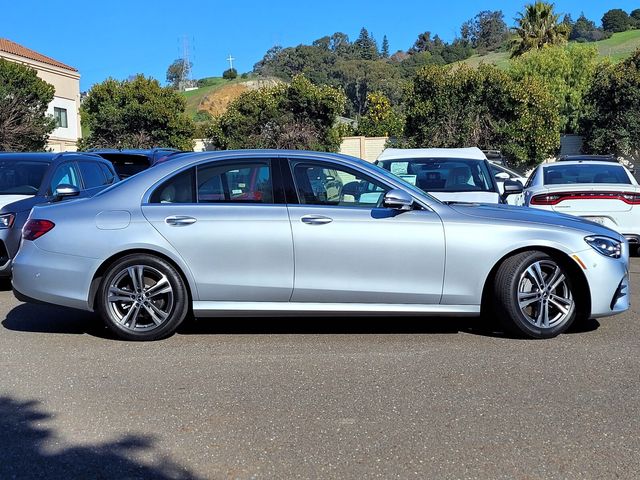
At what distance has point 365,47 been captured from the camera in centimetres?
15712

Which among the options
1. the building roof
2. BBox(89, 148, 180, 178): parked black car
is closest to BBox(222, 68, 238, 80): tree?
the building roof

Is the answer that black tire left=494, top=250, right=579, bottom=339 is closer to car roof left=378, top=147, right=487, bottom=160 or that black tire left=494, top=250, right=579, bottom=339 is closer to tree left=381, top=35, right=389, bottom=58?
car roof left=378, top=147, right=487, bottom=160

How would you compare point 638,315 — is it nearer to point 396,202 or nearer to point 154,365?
point 396,202

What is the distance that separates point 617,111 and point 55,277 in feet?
117

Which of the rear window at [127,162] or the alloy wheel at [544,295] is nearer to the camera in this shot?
the alloy wheel at [544,295]

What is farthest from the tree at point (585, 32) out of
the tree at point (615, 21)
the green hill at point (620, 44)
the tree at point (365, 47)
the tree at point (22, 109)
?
the tree at point (22, 109)

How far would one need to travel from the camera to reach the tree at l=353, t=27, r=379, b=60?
153 meters

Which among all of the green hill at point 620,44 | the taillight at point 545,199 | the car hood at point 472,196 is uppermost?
the green hill at point 620,44

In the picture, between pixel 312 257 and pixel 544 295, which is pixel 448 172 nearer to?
pixel 544 295

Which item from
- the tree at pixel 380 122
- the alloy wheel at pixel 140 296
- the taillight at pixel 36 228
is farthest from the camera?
the tree at pixel 380 122

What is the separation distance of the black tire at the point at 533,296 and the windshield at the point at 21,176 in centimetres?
606

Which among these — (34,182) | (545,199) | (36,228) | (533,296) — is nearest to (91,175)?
(34,182)

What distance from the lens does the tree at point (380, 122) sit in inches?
1923

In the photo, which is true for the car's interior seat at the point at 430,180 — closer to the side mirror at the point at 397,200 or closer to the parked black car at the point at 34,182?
the side mirror at the point at 397,200
